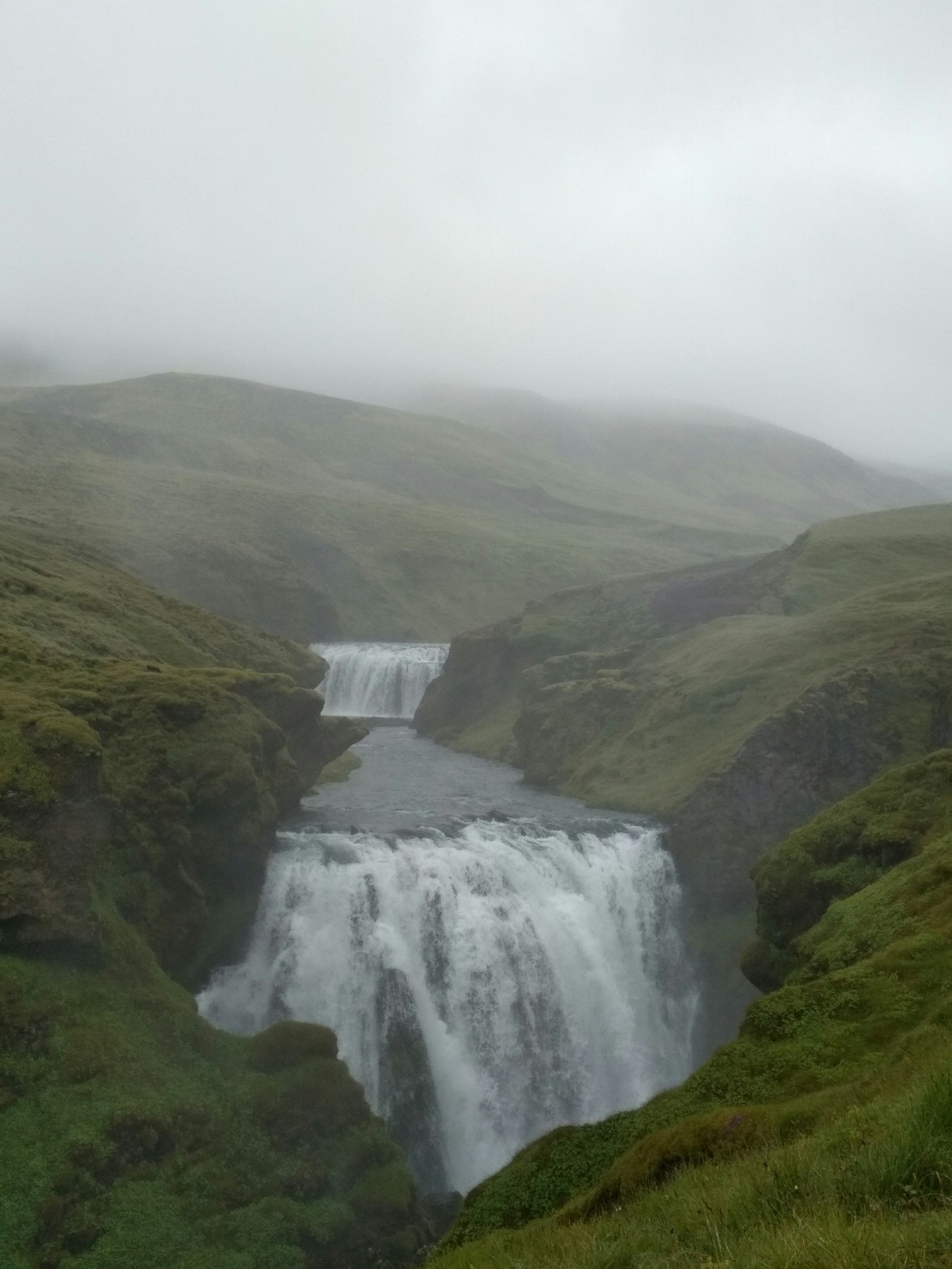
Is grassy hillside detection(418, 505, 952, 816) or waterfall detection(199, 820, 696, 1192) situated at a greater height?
grassy hillside detection(418, 505, 952, 816)

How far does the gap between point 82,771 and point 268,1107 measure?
1015cm

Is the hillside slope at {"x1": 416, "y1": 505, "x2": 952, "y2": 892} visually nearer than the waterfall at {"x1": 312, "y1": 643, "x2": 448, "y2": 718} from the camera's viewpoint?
Yes

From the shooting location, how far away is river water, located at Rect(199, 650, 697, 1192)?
1245 inches

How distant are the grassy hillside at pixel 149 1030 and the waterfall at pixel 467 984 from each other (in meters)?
2.24

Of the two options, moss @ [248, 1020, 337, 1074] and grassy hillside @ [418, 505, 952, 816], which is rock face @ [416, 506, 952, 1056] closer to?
grassy hillside @ [418, 505, 952, 816]

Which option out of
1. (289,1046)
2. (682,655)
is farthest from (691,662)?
(289,1046)

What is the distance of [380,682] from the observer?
95.0 m

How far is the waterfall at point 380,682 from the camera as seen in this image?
93.8 metres

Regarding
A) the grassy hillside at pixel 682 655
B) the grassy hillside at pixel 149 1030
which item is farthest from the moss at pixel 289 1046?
the grassy hillside at pixel 682 655

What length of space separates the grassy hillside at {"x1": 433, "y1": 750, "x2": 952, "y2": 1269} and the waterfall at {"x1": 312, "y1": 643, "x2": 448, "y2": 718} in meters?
71.5

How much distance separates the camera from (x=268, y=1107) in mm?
25078


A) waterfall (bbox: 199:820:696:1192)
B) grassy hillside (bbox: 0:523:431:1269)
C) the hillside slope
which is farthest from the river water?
the hillside slope

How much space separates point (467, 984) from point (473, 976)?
346 millimetres

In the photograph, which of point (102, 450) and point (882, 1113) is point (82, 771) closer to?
point (882, 1113)
